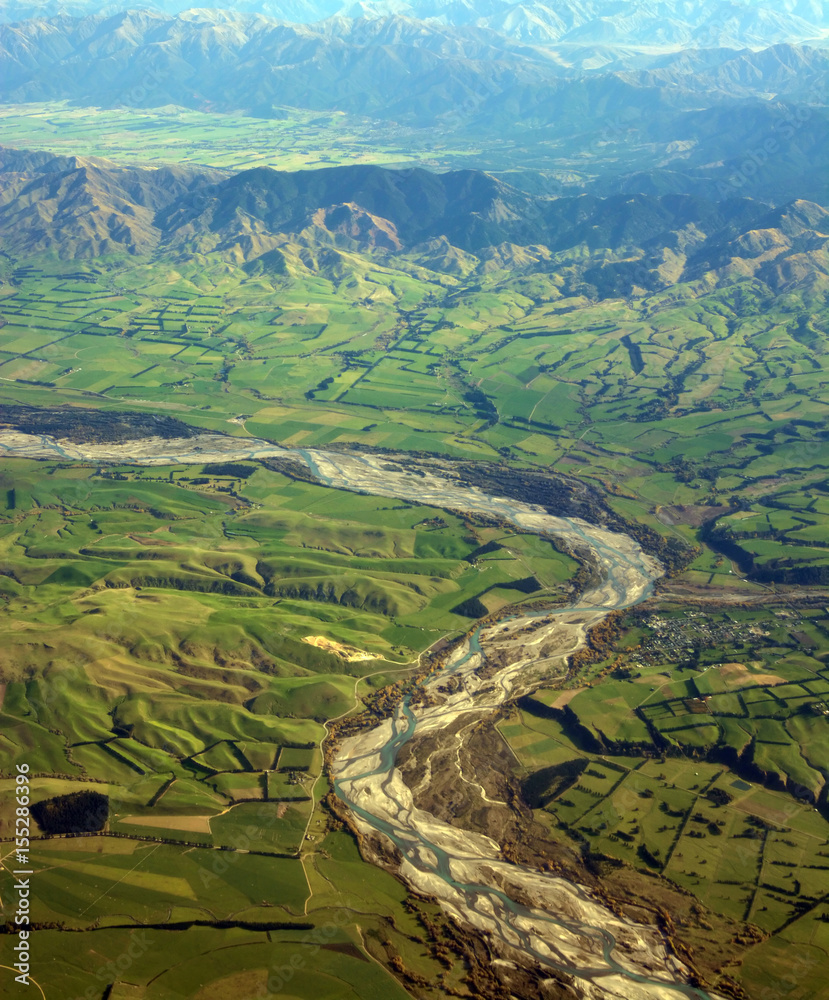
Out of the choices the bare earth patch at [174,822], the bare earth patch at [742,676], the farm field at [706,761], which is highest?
the bare earth patch at [742,676]

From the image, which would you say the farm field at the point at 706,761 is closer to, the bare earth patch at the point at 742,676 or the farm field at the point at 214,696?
the bare earth patch at the point at 742,676

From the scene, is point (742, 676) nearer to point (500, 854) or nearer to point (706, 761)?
point (706, 761)

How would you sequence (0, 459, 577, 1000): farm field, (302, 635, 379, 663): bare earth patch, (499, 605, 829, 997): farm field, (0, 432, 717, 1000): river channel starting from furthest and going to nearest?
1. (302, 635, 379, 663): bare earth patch
2. (499, 605, 829, 997): farm field
3. (0, 459, 577, 1000): farm field
4. (0, 432, 717, 1000): river channel

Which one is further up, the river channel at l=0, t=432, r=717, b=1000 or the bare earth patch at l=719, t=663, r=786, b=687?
the bare earth patch at l=719, t=663, r=786, b=687

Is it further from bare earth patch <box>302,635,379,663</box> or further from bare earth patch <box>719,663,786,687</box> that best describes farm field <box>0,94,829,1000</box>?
bare earth patch <box>302,635,379,663</box>

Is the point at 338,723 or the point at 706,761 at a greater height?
the point at 706,761

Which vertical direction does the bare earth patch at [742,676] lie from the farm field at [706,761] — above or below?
above

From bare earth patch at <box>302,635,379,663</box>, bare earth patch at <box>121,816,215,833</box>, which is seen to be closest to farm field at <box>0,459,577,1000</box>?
bare earth patch at <box>121,816,215,833</box>

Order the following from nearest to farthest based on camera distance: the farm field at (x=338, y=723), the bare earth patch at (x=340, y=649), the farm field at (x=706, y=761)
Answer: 1. the farm field at (x=338, y=723)
2. the farm field at (x=706, y=761)
3. the bare earth patch at (x=340, y=649)

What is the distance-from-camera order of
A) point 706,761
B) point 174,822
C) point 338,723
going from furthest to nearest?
point 338,723 < point 706,761 < point 174,822

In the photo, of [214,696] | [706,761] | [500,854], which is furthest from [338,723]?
[706,761]

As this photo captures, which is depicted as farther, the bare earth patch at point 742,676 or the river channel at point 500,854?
the bare earth patch at point 742,676

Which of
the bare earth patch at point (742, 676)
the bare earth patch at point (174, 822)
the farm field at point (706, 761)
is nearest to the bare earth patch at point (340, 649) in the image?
the farm field at point (706, 761)
